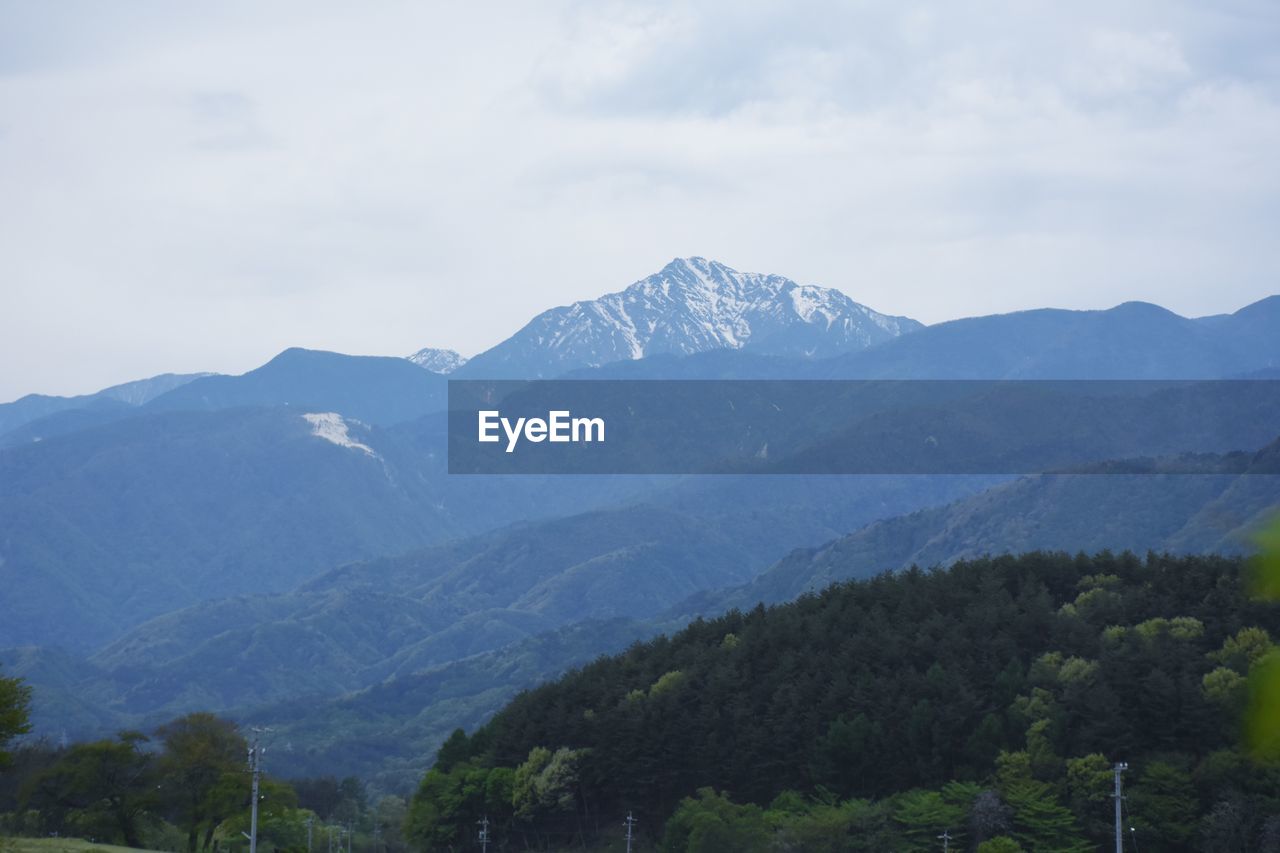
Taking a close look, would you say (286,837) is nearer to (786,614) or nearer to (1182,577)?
(786,614)

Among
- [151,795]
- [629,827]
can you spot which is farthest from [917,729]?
[151,795]

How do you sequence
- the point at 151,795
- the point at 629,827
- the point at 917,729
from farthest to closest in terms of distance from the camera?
1. the point at 917,729
2. the point at 151,795
3. the point at 629,827

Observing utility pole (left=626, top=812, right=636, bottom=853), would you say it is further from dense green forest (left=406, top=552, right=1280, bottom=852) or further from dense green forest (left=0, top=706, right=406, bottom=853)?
dense green forest (left=0, top=706, right=406, bottom=853)

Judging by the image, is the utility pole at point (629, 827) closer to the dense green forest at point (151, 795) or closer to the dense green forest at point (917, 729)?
the dense green forest at point (917, 729)

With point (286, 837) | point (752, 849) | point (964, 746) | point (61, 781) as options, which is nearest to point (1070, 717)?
point (964, 746)

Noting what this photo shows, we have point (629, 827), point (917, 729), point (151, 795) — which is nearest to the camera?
point (629, 827)

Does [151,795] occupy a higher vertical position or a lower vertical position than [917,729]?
lower

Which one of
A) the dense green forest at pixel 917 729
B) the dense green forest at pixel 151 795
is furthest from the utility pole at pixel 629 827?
the dense green forest at pixel 151 795

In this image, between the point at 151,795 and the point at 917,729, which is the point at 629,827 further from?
the point at 151,795

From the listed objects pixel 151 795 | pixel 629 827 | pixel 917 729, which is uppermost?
pixel 917 729
